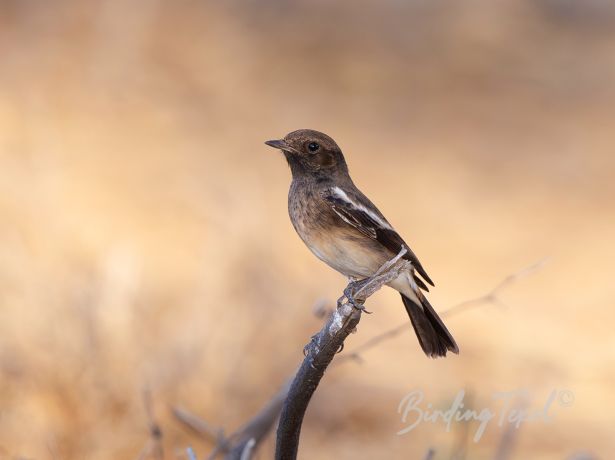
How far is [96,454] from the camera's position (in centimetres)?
654

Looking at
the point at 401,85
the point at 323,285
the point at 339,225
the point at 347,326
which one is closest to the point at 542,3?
the point at 401,85

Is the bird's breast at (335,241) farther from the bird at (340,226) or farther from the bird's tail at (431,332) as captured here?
the bird's tail at (431,332)

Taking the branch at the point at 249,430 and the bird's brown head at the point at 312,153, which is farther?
the bird's brown head at the point at 312,153

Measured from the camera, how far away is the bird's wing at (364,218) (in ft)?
14.3

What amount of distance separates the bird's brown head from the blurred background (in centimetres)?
110

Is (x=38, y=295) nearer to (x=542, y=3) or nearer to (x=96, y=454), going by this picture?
(x=96, y=454)

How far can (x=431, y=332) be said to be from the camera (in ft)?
14.2

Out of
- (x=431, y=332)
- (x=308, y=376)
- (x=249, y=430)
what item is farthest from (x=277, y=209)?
(x=308, y=376)

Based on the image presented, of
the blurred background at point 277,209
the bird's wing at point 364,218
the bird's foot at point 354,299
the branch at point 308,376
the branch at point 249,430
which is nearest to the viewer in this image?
the branch at point 308,376

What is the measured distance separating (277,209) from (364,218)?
20.7 ft

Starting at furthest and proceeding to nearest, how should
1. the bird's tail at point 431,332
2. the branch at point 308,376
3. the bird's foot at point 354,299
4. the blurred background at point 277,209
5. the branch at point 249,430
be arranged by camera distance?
the blurred background at point 277,209
the bird's tail at point 431,332
the branch at point 249,430
the bird's foot at point 354,299
the branch at point 308,376

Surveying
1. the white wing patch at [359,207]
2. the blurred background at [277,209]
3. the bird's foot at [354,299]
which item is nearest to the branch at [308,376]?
the bird's foot at [354,299]

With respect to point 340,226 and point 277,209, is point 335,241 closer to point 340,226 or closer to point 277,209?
point 340,226

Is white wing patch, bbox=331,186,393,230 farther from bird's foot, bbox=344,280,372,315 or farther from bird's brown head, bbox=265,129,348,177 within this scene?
bird's foot, bbox=344,280,372,315
